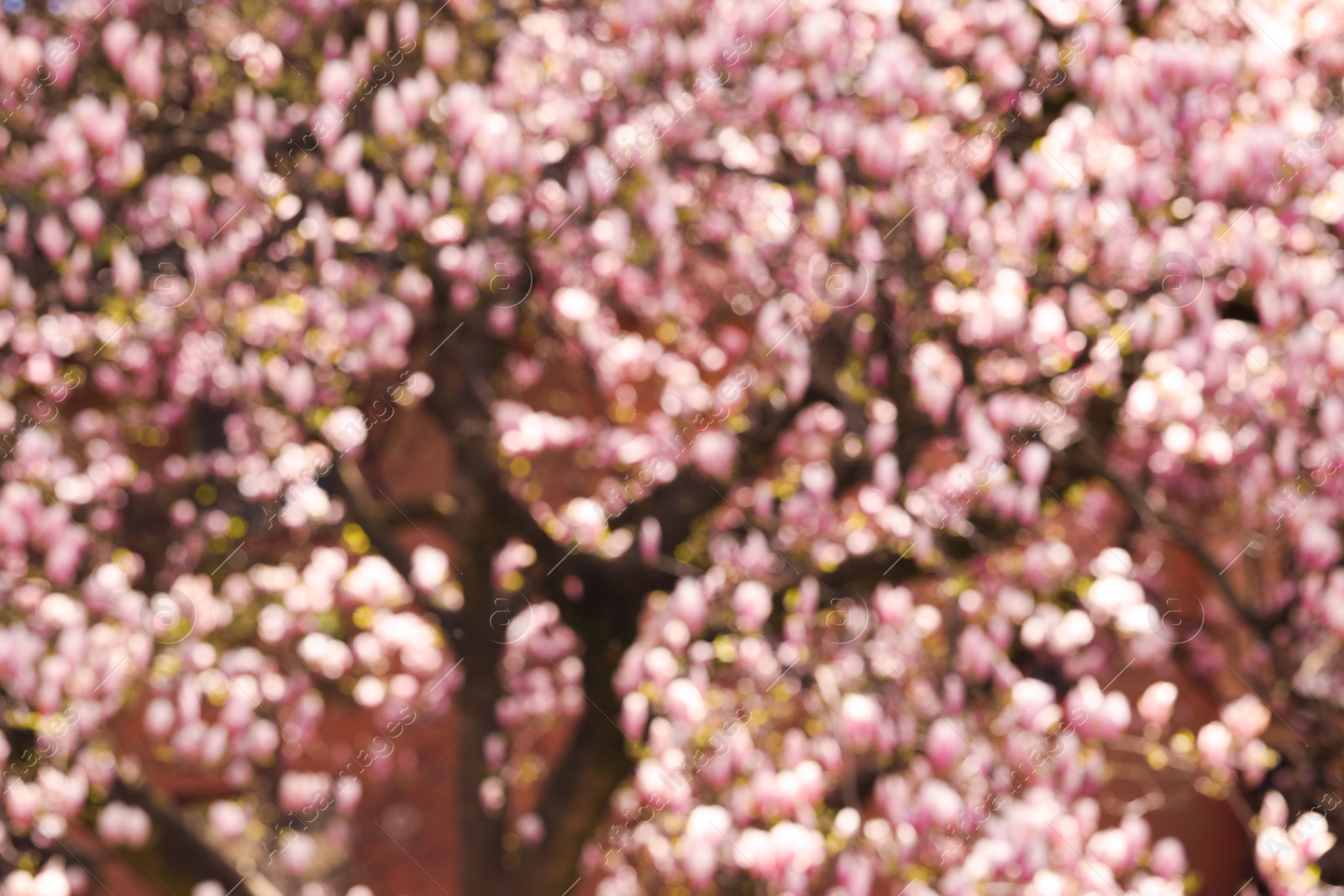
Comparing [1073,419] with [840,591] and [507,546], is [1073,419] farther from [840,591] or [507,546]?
[507,546]

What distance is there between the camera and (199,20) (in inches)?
197

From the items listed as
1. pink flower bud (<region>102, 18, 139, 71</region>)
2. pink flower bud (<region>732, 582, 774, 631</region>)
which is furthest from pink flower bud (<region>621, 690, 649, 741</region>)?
pink flower bud (<region>102, 18, 139, 71</region>)

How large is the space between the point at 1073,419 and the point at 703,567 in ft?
5.06

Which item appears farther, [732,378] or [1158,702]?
→ [732,378]

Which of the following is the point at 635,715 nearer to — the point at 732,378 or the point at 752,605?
the point at 752,605

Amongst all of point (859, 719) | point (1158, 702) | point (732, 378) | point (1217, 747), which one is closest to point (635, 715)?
point (859, 719)

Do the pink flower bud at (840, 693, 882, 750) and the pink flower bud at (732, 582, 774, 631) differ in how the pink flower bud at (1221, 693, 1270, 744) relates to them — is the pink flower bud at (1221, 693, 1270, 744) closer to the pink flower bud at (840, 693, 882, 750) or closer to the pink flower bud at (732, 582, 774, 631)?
the pink flower bud at (840, 693, 882, 750)

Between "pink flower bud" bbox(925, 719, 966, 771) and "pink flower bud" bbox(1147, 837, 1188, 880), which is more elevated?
"pink flower bud" bbox(925, 719, 966, 771)

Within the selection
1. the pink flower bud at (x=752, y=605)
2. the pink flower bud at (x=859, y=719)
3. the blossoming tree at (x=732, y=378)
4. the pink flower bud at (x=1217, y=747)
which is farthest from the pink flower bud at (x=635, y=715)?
the pink flower bud at (x=1217, y=747)

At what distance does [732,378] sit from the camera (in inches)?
190

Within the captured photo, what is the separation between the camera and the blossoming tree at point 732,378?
412 cm

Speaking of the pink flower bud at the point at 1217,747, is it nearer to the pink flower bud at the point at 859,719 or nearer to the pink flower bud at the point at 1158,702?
the pink flower bud at the point at 1158,702

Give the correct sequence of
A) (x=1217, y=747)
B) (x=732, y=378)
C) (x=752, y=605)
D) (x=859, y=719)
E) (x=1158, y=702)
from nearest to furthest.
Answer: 1. (x=859, y=719)
2. (x=752, y=605)
3. (x=1158, y=702)
4. (x=1217, y=747)
5. (x=732, y=378)

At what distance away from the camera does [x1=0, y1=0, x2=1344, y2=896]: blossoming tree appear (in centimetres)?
412
